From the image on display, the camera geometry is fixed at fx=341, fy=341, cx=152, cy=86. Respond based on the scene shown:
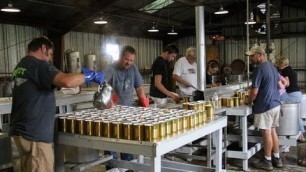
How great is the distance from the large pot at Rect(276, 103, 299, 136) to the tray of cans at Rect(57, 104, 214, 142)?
202cm

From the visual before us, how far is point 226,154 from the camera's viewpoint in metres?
4.23

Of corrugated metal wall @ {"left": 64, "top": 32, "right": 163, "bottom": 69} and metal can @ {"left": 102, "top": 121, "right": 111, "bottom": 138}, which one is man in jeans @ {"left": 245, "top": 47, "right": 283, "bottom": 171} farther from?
corrugated metal wall @ {"left": 64, "top": 32, "right": 163, "bottom": 69}

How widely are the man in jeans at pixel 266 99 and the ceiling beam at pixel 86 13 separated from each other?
4.83m

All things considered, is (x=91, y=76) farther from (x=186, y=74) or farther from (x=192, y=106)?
(x=186, y=74)

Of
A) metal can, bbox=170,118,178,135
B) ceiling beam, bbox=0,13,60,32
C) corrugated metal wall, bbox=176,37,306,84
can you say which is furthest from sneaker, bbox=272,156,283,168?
corrugated metal wall, bbox=176,37,306,84

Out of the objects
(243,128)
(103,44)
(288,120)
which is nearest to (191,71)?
(243,128)

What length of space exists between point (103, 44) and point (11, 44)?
144 inches

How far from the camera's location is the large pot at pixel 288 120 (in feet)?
14.5

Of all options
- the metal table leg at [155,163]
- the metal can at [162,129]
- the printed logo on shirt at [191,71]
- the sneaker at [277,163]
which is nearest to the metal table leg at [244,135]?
the sneaker at [277,163]

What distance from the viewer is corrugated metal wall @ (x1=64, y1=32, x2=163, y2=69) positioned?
37.8ft

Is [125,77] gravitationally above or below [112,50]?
below

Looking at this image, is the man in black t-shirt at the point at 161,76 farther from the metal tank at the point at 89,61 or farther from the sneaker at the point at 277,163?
the metal tank at the point at 89,61

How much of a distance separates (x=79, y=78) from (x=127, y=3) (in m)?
8.65

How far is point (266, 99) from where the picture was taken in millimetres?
4020
